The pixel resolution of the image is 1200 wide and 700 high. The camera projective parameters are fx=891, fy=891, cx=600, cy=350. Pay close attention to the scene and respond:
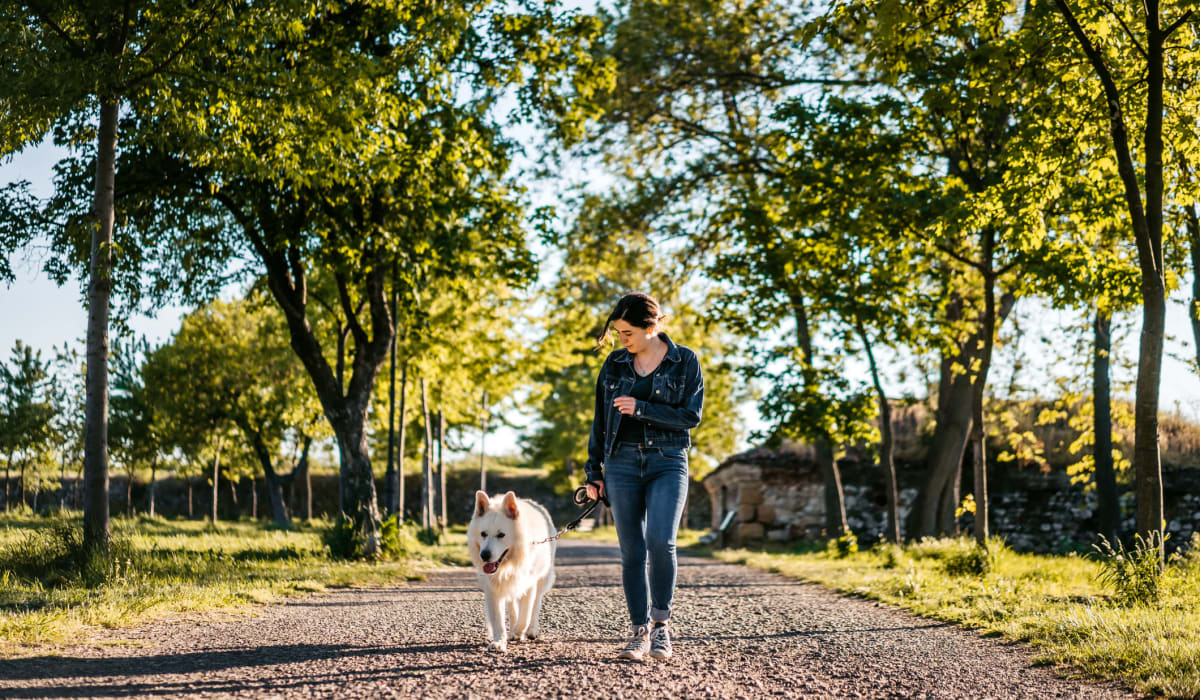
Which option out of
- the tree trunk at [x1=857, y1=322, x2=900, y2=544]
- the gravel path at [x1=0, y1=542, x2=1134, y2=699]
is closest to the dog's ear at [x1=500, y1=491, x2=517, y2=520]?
the gravel path at [x1=0, y1=542, x2=1134, y2=699]

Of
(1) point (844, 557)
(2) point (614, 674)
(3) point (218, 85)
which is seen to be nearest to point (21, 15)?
(3) point (218, 85)

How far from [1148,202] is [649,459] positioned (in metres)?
5.82

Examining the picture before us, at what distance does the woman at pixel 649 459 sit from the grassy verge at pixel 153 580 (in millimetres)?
3727

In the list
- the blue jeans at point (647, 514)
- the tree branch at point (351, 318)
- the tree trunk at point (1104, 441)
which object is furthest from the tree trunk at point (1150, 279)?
the tree branch at point (351, 318)

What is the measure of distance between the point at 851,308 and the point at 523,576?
1044 cm

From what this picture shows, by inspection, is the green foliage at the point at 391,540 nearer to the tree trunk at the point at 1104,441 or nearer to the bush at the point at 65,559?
the bush at the point at 65,559

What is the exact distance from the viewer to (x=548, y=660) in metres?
5.57

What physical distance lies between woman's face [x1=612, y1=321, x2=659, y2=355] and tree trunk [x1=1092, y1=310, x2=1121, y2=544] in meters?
13.7

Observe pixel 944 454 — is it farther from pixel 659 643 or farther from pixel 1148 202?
pixel 659 643

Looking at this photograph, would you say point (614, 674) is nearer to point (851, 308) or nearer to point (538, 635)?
point (538, 635)

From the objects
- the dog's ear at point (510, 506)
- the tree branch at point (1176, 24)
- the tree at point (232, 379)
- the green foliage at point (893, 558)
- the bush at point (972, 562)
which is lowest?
the green foliage at point (893, 558)

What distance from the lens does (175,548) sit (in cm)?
1310

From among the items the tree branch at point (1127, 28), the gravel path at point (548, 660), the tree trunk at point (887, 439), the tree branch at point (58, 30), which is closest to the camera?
the gravel path at point (548, 660)

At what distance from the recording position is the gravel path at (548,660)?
471 cm
